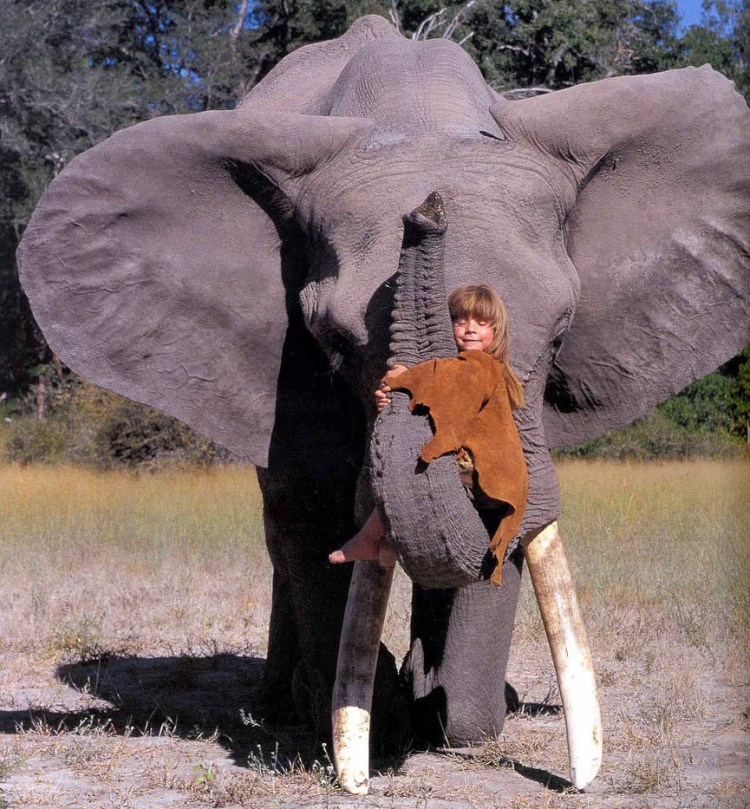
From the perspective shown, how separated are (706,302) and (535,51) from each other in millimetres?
16598

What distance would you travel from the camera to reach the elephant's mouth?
3432mm

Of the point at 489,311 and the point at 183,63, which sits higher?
the point at 183,63

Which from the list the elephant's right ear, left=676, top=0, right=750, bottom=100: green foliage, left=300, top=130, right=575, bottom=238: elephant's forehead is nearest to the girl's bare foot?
left=300, top=130, right=575, bottom=238: elephant's forehead

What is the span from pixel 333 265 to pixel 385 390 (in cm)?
93

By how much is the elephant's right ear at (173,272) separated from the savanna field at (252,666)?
1314 mm

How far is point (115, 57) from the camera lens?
917 inches

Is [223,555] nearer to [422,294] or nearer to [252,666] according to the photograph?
[252,666]

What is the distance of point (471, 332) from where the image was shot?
12.1ft

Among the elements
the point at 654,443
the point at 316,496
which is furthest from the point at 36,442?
the point at 316,496

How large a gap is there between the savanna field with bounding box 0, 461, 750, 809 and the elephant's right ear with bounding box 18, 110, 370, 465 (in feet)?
4.31

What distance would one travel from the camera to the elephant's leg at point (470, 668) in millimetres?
5262

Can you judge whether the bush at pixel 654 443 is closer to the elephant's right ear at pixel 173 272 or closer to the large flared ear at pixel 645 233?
the large flared ear at pixel 645 233

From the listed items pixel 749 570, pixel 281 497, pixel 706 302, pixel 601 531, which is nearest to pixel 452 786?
pixel 281 497

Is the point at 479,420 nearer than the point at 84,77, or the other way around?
the point at 479,420
